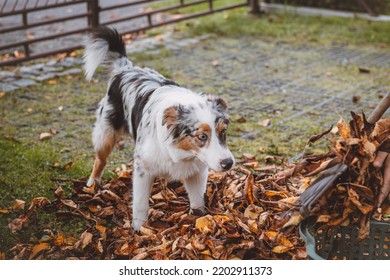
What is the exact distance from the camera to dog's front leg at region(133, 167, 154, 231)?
4160mm

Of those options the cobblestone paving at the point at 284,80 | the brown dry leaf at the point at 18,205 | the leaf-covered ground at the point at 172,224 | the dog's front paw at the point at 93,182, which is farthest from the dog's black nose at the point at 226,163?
the cobblestone paving at the point at 284,80

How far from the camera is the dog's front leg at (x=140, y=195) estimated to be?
4.16 meters

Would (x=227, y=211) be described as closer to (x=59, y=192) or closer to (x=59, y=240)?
(x=59, y=240)

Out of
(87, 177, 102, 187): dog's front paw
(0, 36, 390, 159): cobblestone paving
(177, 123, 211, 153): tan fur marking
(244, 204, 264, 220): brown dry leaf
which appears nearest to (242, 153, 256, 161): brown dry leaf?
(0, 36, 390, 159): cobblestone paving

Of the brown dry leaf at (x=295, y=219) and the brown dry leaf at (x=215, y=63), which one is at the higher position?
the brown dry leaf at (x=295, y=219)

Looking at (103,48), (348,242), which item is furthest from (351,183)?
(103,48)

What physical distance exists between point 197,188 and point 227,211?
0.26m

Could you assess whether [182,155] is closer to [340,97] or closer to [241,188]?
[241,188]

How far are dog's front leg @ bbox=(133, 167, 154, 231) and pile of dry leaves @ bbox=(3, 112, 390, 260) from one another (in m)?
0.08

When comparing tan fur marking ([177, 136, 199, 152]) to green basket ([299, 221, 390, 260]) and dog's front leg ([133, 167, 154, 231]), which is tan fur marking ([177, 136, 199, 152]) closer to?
dog's front leg ([133, 167, 154, 231])

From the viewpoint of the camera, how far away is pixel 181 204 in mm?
4629

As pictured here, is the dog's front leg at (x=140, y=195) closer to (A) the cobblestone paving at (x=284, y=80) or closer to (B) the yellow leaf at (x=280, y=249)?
(B) the yellow leaf at (x=280, y=249)
